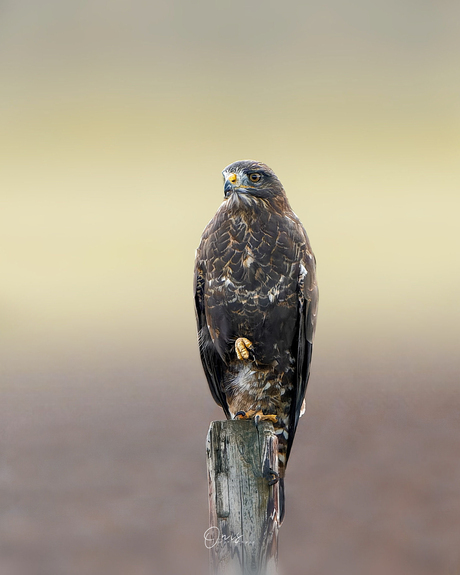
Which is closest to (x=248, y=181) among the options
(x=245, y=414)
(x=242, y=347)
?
(x=242, y=347)

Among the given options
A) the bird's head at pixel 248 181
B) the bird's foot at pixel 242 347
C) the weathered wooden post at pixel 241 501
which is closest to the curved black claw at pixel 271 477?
the weathered wooden post at pixel 241 501

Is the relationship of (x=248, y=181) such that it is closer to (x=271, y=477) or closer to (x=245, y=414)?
(x=245, y=414)

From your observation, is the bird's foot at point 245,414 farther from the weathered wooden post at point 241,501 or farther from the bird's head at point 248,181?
the bird's head at point 248,181

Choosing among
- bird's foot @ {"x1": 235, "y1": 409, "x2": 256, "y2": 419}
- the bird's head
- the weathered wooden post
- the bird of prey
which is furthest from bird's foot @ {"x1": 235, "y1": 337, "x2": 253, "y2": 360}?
the bird's head

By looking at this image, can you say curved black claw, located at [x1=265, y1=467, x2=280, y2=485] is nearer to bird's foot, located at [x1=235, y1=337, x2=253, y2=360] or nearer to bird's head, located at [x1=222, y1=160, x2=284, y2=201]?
bird's foot, located at [x1=235, y1=337, x2=253, y2=360]

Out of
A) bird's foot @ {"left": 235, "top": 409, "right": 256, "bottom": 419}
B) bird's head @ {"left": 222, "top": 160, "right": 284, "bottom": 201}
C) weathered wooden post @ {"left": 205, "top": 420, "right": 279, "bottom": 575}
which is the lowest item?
weathered wooden post @ {"left": 205, "top": 420, "right": 279, "bottom": 575}
